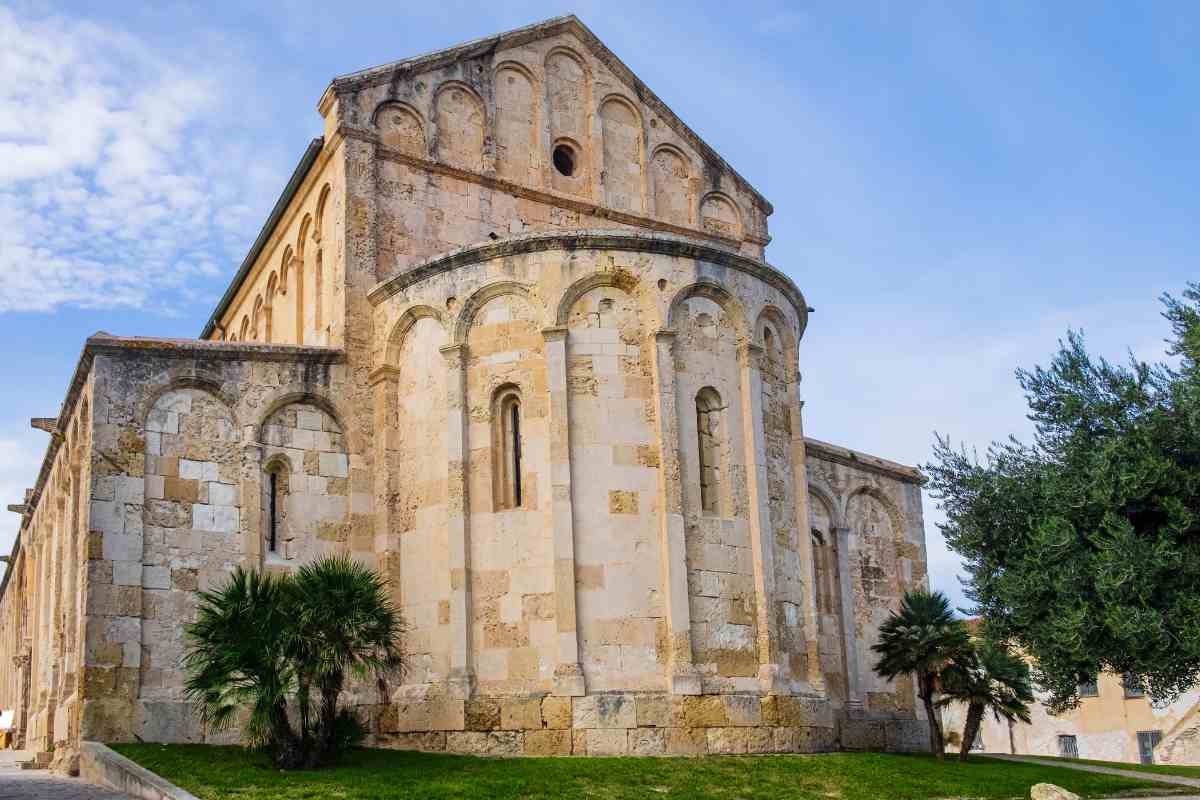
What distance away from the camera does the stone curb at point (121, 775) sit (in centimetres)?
1363

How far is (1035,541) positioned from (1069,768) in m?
8.32

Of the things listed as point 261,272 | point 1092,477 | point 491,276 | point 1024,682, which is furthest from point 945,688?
point 261,272

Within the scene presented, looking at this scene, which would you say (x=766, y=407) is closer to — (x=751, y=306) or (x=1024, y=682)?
(x=751, y=306)

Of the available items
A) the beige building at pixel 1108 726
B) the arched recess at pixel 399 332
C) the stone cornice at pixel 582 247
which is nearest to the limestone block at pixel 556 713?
the arched recess at pixel 399 332

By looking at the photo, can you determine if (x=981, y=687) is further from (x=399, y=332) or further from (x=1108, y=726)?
(x=1108, y=726)

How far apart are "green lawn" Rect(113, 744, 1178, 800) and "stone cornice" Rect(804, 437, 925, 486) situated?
7964mm

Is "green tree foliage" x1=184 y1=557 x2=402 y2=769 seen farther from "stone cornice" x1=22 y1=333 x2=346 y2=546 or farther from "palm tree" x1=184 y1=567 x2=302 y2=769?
"stone cornice" x1=22 y1=333 x2=346 y2=546

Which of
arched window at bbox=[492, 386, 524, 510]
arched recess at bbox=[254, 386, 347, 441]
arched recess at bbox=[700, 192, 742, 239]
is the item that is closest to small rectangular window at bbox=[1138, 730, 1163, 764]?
arched recess at bbox=[700, 192, 742, 239]

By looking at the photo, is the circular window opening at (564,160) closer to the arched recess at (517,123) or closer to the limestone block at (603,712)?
the arched recess at (517,123)

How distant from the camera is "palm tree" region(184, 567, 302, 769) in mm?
15336

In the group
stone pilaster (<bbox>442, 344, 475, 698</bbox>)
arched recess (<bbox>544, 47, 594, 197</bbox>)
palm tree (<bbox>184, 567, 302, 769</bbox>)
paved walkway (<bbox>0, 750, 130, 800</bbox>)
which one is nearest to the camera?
paved walkway (<bbox>0, 750, 130, 800</bbox>)

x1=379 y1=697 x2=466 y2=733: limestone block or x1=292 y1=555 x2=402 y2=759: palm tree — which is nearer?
x1=292 y1=555 x2=402 y2=759: palm tree

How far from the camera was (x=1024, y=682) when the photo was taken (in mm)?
22781

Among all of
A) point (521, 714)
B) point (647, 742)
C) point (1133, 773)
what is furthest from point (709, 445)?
point (1133, 773)
